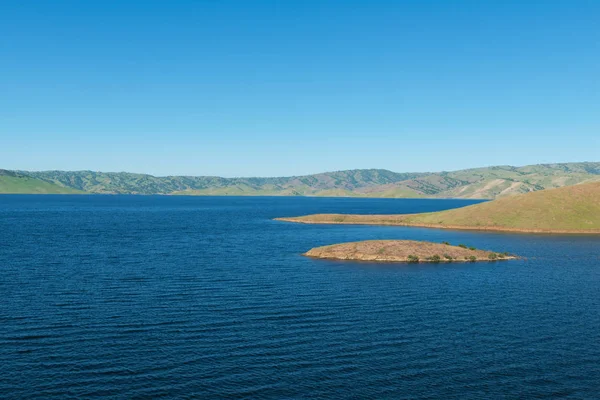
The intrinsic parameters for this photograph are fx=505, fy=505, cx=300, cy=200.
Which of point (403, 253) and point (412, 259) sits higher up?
point (403, 253)

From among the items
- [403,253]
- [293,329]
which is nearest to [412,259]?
[403,253]

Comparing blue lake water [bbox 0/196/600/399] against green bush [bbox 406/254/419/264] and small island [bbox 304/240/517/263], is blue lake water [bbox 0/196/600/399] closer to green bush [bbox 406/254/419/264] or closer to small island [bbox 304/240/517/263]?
green bush [bbox 406/254/419/264]

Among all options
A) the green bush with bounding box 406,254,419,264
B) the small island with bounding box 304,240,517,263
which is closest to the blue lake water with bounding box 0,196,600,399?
the green bush with bounding box 406,254,419,264

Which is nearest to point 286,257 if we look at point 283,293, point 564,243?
point 283,293

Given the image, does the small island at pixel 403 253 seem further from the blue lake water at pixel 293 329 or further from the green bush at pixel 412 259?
the blue lake water at pixel 293 329

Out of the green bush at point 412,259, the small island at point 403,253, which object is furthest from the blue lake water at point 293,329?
the small island at point 403,253

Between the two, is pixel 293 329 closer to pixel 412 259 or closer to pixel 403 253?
pixel 412 259

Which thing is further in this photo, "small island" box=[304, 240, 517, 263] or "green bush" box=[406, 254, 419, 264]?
"small island" box=[304, 240, 517, 263]
